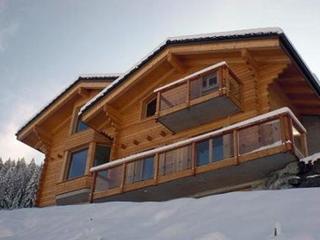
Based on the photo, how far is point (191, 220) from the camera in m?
9.09

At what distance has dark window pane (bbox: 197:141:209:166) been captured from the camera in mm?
14164

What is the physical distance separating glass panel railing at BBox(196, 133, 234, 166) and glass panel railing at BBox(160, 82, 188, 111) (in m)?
3.17

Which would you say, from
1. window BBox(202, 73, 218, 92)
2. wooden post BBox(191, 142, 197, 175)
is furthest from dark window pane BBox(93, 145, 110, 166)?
wooden post BBox(191, 142, 197, 175)

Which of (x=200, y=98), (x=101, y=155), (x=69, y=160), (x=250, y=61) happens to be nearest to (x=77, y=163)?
(x=69, y=160)

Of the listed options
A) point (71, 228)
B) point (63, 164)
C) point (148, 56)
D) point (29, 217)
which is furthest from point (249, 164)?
point (63, 164)

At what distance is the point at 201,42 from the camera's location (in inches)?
682

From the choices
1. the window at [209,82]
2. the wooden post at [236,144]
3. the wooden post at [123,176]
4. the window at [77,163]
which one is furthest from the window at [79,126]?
the wooden post at [236,144]

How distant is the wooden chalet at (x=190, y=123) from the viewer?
44.4 feet

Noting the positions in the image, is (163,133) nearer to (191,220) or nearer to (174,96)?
(174,96)

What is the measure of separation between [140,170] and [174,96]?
11.4ft

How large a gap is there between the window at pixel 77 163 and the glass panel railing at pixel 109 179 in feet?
13.1

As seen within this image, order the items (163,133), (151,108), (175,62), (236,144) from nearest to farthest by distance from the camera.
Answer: (236,144), (163,133), (175,62), (151,108)

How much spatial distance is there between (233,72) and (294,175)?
5.54m

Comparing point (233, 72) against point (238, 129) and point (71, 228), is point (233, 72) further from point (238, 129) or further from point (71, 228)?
point (71, 228)
